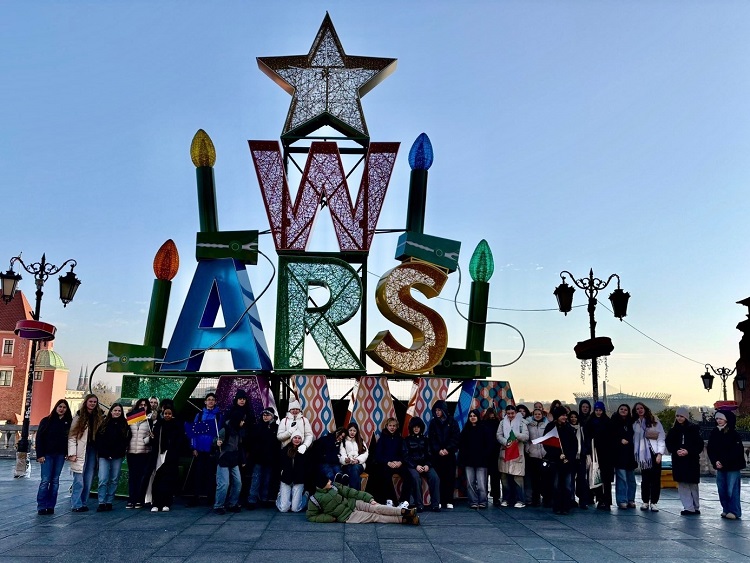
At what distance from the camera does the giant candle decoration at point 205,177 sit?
12.8 meters

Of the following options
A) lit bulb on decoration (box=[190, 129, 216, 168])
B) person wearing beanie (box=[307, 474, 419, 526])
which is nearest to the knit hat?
person wearing beanie (box=[307, 474, 419, 526])

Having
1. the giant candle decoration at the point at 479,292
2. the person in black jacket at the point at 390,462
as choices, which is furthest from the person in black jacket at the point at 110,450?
the giant candle decoration at the point at 479,292

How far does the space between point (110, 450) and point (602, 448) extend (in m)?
7.76

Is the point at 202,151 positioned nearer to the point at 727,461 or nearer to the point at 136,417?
the point at 136,417

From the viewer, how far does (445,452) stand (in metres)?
10.4

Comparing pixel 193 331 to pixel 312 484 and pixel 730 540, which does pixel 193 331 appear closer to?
pixel 312 484

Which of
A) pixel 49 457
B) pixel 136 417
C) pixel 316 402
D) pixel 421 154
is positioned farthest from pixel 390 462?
pixel 421 154

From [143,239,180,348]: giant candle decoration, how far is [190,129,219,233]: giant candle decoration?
974mm

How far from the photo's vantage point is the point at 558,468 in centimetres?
1000

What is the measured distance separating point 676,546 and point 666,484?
24.3ft

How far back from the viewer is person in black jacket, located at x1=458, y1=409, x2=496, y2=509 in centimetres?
1054

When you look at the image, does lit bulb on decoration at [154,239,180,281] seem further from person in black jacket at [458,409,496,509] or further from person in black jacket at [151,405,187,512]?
person in black jacket at [458,409,496,509]

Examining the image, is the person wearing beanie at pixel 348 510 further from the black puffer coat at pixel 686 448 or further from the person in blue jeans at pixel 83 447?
the black puffer coat at pixel 686 448

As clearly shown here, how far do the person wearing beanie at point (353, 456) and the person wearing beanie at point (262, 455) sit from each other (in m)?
1.12
